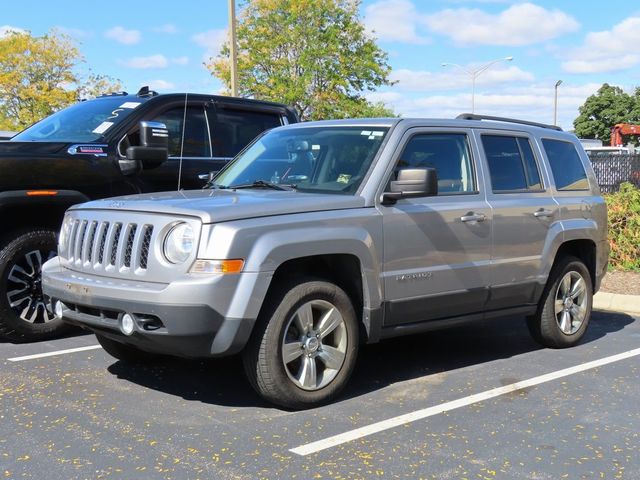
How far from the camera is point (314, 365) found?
15.3ft

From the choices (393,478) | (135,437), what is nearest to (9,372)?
(135,437)

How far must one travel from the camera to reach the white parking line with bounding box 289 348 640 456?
4.07 metres

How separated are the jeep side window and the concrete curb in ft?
12.4

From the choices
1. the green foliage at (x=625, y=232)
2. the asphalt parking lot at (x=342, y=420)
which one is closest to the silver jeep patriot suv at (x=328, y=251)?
the asphalt parking lot at (x=342, y=420)

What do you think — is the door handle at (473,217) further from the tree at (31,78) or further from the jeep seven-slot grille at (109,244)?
the tree at (31,78)

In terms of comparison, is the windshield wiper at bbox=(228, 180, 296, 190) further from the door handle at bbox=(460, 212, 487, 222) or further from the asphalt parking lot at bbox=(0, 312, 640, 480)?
the asphalt parking lot at bbox=(0, 312, 640, 480)

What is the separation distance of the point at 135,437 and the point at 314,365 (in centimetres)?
116

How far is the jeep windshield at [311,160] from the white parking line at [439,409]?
58.8 inches

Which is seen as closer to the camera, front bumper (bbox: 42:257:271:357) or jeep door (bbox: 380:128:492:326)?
front bumper (bbox: 42:257:271:357)

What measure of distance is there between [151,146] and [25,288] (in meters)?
1.59

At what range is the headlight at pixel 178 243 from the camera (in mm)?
4259

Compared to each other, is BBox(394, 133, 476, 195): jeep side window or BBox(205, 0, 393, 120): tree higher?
BBox(205, 0, 393, 120): tree

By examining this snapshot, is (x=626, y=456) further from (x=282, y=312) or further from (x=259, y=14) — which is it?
(x=259, y=14)

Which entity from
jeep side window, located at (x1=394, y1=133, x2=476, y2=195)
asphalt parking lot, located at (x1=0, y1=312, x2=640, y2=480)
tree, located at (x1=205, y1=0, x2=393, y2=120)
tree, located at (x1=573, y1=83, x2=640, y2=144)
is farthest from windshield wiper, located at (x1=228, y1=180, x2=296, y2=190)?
tree, located at (x1=573, y1=83, x2=640, y2=144)
